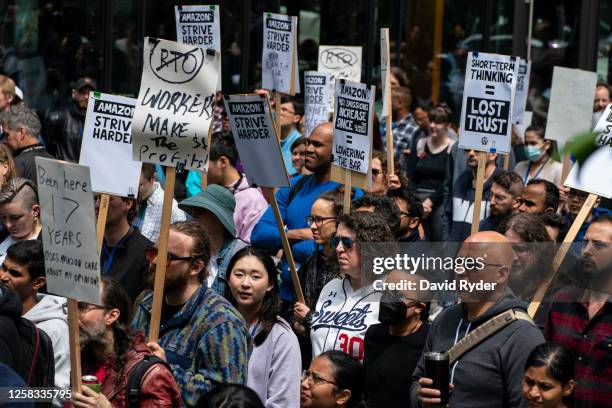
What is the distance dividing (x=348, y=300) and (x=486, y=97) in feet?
8.70

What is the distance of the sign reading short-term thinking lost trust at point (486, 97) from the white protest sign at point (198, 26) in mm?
2310

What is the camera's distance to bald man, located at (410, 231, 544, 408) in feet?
17.5

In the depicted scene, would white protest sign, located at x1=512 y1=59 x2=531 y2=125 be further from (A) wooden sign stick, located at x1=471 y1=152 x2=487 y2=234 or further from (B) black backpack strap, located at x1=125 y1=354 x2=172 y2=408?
(B) black backpack strap, located at x1=125 y1=354 x2=172 y2=408

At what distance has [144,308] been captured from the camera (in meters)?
5.83

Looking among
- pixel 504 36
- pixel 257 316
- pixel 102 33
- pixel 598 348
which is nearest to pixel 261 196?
pixel 257 316

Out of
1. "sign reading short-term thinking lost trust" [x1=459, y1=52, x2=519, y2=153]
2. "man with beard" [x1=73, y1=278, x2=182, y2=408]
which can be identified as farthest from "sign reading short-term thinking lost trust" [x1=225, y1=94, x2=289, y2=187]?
"man with beard" [x1=73, y1=278, x2=182, y2=408]

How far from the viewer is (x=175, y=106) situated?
6309mm

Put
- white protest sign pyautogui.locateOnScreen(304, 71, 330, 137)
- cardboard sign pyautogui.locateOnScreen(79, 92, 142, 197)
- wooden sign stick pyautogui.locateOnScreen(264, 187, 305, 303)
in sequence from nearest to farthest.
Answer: wooden sign stick pyautogui.locateOnScreen(264, 187, 305, 303) < cardboard sign pyautogui.locateOnScreen(79, 92, 142, 197) < white protest sign pyautogui.locateOnScreen(304, 71, 330, 137)

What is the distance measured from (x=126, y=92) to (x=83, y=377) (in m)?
8.89

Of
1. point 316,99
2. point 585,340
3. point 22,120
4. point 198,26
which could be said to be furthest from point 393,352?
point 316,99

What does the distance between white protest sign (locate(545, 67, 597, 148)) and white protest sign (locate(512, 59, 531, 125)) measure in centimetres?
100

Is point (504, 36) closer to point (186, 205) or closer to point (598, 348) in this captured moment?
point (186, 205)

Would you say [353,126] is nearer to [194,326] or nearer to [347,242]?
[347,242]

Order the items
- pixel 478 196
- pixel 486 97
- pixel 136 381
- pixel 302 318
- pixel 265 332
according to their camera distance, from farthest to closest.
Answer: pixel 486 97, pixel 478 196, pixel 302 318, pixel 265 332, pixel 136 381
